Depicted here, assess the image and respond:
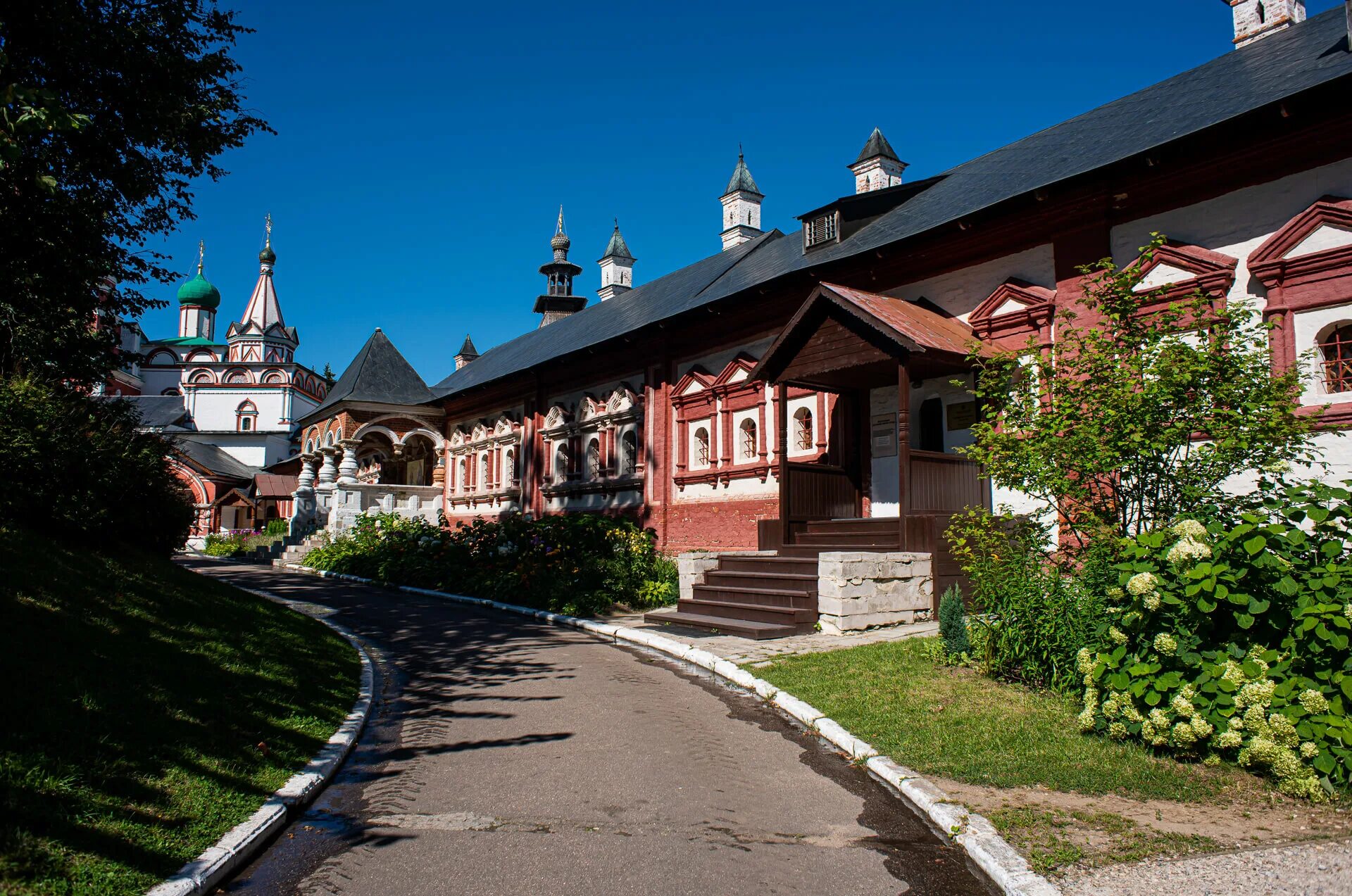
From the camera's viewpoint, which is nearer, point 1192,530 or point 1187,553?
point 1187,553

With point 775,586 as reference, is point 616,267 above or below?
above

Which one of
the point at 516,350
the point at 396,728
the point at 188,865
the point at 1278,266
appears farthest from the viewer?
the point at 516,350

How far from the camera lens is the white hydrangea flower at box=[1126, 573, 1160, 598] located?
214 inches

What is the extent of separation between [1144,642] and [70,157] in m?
13.3

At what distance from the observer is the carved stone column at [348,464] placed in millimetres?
28981

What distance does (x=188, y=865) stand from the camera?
3934mm

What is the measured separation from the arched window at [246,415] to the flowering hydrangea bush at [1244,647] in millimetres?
71025

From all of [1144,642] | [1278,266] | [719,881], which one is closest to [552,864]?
[719,881]

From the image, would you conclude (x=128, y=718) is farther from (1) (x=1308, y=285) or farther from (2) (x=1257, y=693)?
(1) (x=1308, y=285)

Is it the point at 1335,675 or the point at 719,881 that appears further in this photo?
the point at 1335,675

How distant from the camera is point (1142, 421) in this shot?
21.4 ft

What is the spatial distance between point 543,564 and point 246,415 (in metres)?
59.8

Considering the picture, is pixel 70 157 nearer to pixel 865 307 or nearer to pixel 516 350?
pixel 865 307

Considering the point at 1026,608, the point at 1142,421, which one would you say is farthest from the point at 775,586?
the point at 1142,421
